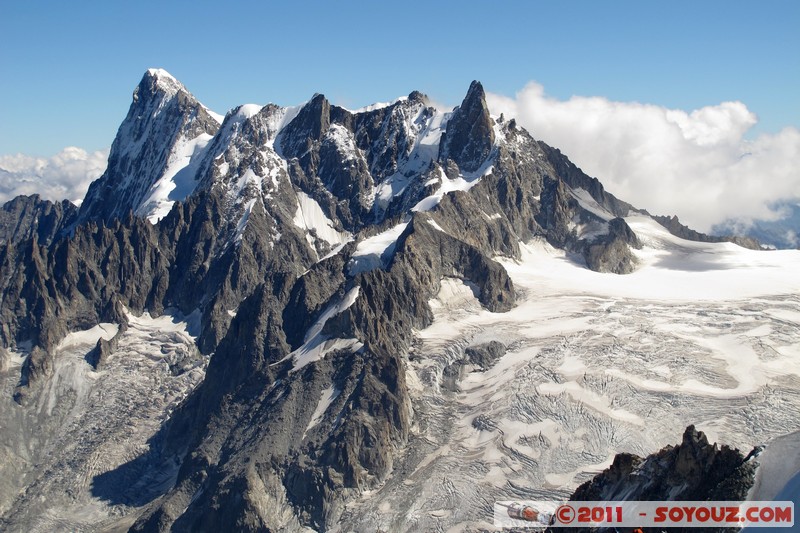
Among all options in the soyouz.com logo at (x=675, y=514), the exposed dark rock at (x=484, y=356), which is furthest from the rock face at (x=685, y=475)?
the exposed dark rock at (x=484, y=356)

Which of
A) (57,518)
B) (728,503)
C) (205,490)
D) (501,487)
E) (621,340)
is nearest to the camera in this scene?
(728,503)

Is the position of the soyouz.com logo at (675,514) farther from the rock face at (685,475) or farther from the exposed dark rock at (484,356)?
the exposed dark rock at (484,356)

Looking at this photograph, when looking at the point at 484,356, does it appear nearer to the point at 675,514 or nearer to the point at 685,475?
the point at 685,475

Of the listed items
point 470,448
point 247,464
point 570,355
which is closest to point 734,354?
point 570,355

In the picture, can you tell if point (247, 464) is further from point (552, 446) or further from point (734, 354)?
point (734, 354)

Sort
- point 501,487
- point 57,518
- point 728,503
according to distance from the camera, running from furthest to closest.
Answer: point 57,518 < point 501,487 < point 728,503

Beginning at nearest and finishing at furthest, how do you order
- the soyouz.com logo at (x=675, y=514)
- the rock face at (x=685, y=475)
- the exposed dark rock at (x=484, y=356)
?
the soyouz.com logo at (x=675, y=514) < the rock face at (x=685, y=475) < the exposed dark rock at (x=484, y=356)
